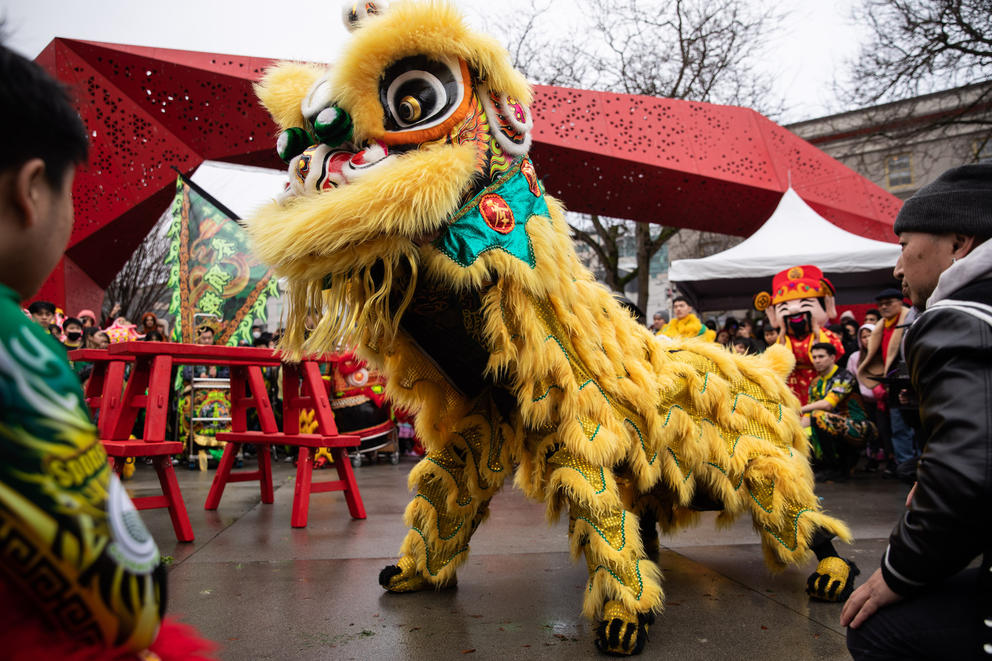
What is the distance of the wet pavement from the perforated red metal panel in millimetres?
5457

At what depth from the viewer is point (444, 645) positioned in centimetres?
247

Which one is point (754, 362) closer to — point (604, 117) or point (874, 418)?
point (874, 418)

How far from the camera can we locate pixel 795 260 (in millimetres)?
8586

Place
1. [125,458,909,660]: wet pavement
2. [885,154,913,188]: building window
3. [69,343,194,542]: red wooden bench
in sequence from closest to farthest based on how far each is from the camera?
1. [125,458,909,660]: wet pavement
2. [69,343,194,542]: red wooden bench
3. [885,154,913,188]: building window

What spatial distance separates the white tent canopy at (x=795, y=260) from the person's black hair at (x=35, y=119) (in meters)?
8.56

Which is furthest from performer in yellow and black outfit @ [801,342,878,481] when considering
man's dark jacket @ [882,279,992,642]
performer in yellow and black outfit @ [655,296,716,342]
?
man's dark jacket @ [882,279,992,642]

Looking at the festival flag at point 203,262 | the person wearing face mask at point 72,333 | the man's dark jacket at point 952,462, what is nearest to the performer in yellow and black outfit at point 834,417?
the festival flag at point 203,262

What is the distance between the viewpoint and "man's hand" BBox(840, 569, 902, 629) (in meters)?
1.47

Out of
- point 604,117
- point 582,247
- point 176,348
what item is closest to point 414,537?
point 176,348

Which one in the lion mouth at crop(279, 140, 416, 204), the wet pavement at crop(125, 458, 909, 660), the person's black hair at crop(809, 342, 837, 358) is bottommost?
the wet pavement at crop(125, 458, 909, 660)

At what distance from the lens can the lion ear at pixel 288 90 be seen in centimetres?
268

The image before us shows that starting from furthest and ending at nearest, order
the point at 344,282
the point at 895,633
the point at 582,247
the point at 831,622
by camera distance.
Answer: the point at 582,247
the point at 831,622
the point at 344,282
the point at 895,633

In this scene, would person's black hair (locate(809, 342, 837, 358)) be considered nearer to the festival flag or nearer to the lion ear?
the festival flag

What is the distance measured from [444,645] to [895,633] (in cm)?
150
